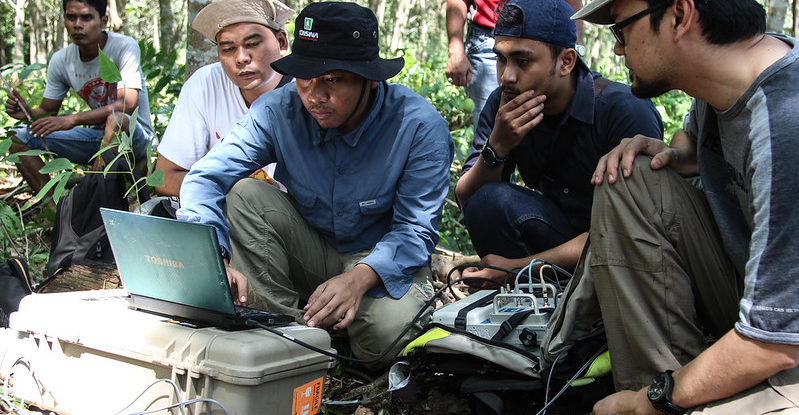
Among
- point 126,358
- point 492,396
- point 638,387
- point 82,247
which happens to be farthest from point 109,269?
point 638,387

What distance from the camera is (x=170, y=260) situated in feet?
7.98

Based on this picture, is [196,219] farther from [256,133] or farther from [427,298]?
[427,298]

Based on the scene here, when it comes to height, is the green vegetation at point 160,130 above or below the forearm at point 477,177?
below

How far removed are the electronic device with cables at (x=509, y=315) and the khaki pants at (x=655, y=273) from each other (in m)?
0.32

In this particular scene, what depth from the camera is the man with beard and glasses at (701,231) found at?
177cm

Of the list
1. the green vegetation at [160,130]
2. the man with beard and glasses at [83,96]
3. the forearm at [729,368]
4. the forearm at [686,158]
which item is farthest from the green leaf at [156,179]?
the man with beard and glasses at [83,96]

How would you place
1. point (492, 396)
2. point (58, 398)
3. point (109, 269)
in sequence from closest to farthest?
point (492, 396) → point (58, 398) → point (109, 269)

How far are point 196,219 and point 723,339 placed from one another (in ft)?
7.04

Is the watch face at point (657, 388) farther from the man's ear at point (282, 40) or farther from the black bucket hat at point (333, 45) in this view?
the man's ear at point (282, 40)

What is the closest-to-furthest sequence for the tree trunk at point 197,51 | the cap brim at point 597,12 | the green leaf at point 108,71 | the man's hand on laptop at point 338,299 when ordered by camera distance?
the cap brim at point 597,12 < the man's hand on laptop at point 338,299 < the green leaf at point 108,71 < the tree trunk at point 197,51

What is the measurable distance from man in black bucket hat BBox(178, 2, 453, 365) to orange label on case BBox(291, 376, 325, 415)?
1.87 feet

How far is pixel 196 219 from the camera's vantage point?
3.10 metres

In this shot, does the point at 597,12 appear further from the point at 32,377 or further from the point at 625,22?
the point at 32,377

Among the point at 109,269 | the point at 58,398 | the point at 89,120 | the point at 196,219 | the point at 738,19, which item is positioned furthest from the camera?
the point at 89,120
